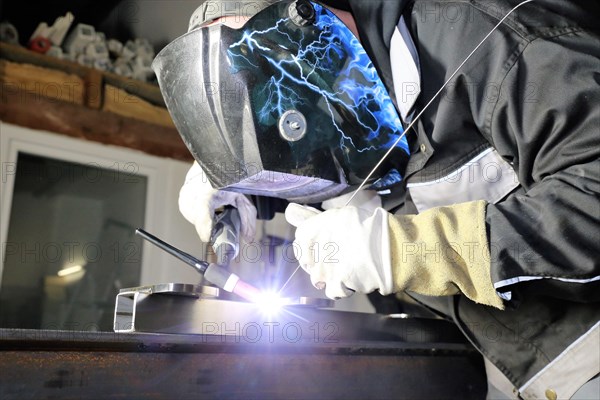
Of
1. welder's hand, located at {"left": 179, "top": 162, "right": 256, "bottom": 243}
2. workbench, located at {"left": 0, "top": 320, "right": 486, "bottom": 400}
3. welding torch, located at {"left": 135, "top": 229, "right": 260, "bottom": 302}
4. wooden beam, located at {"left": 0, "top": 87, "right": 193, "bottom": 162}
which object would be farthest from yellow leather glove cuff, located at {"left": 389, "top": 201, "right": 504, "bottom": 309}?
wooden beam, located at {"left": 0, "top": 87, "right": 193, "bottom": 162}

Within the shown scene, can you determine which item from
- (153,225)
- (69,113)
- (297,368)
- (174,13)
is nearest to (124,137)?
(69,113)

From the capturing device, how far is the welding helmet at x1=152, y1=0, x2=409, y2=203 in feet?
3.42

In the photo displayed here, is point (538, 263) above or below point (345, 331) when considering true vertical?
above

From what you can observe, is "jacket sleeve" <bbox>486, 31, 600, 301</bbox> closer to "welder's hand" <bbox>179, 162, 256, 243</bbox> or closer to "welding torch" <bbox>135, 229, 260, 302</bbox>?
"welding torch" <bbox>135, 229, 260, 302</bbox>

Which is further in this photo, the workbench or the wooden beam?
the wooden beam

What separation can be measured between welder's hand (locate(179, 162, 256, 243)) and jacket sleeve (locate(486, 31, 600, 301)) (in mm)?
680

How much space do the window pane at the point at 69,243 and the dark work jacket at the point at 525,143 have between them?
1.85 meters

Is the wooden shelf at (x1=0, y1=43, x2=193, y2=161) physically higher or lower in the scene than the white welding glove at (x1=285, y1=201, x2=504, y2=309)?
higher

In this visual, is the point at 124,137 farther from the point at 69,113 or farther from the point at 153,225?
the point at 153,225

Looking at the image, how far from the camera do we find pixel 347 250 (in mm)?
890

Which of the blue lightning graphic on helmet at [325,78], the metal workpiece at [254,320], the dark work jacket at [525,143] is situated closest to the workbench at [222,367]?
the metal workpiece at [254,320]

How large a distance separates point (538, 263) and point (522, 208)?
3.7 inches

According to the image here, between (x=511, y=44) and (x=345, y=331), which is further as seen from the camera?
(x=345, y=331)

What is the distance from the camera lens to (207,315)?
42.9 inches
